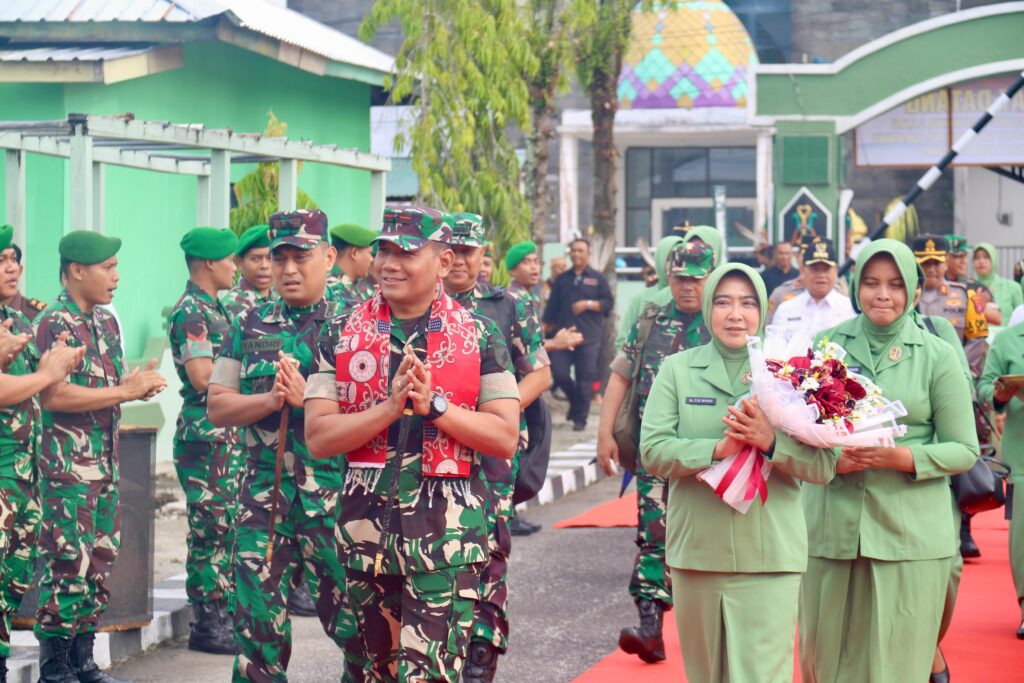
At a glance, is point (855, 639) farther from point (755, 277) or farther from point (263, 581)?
point (263, 581)

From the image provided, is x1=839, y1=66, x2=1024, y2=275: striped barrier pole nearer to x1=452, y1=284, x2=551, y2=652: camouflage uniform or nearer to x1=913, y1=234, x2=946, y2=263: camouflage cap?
x1=913, y1=234, x2=946, y2=263: camouflage cap

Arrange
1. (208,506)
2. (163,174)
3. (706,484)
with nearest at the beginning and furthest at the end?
(706,484) < (208,506) < (163,174)

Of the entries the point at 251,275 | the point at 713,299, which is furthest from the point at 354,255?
the point at 713,299

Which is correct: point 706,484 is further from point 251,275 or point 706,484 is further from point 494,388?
point 251,275

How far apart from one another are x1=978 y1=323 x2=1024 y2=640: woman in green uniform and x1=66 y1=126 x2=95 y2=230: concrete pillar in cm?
508

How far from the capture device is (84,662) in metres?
7.66

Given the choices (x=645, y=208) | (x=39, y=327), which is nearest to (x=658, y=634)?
(x=39, y=327)

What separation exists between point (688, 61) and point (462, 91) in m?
15.5

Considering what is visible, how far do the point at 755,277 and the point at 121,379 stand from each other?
3.15 m

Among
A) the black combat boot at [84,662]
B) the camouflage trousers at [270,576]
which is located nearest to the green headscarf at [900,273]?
the camouflage trousers at [270,576]

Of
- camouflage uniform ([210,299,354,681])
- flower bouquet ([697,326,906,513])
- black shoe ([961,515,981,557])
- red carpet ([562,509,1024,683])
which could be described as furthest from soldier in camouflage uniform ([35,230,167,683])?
black shoe ([961,515,981,557])

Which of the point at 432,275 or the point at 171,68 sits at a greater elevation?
the point at 171,68

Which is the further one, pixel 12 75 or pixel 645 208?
pixel 645 208

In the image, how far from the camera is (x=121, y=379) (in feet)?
25.7
